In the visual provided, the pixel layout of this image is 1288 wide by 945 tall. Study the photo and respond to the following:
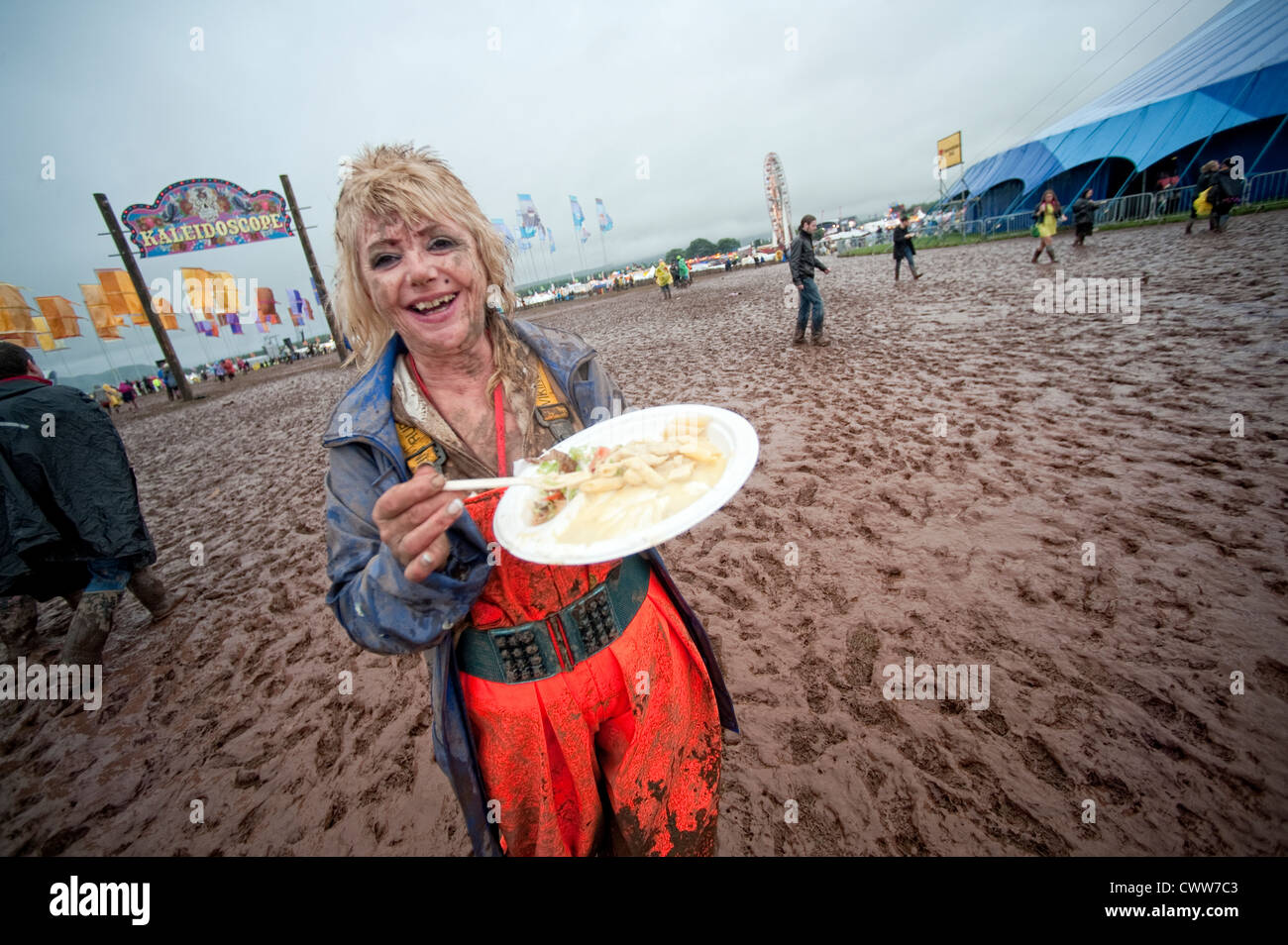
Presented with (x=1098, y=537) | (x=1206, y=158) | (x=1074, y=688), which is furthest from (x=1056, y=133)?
(x=1074, y=688)

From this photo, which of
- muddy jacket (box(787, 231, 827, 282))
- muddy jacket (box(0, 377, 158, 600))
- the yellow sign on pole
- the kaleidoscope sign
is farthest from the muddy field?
the yellow sign on pole

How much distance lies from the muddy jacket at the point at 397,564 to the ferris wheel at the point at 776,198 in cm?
5898

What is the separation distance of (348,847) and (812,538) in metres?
4.25

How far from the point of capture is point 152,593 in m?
5.27

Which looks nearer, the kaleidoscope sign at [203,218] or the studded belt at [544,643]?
the studded belt at [544,643]

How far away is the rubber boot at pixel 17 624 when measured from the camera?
17.8 feet

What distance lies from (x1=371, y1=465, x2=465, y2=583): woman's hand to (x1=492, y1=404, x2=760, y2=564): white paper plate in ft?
0.59

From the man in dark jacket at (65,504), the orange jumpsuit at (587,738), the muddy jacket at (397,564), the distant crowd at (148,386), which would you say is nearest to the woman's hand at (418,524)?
the muddy jacket at (397,564)

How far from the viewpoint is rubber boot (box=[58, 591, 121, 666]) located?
4434 millimetres

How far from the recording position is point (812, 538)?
4828 mm

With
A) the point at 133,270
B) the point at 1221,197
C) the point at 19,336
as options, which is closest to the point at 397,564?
the point at 1221,197

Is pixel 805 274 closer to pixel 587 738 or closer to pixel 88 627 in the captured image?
pixel 587 738

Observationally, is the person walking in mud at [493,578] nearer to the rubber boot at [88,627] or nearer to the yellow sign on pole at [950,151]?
the rubber boot at [88,627]

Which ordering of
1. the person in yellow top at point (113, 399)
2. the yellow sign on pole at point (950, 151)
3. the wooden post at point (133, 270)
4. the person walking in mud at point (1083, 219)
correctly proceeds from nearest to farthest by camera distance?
the person walking in mud at point (1083, 219), the wooden post at point (133, 270), the person in yellow top at point (113, 399), the yellow sign on pole at point (950, 151)
